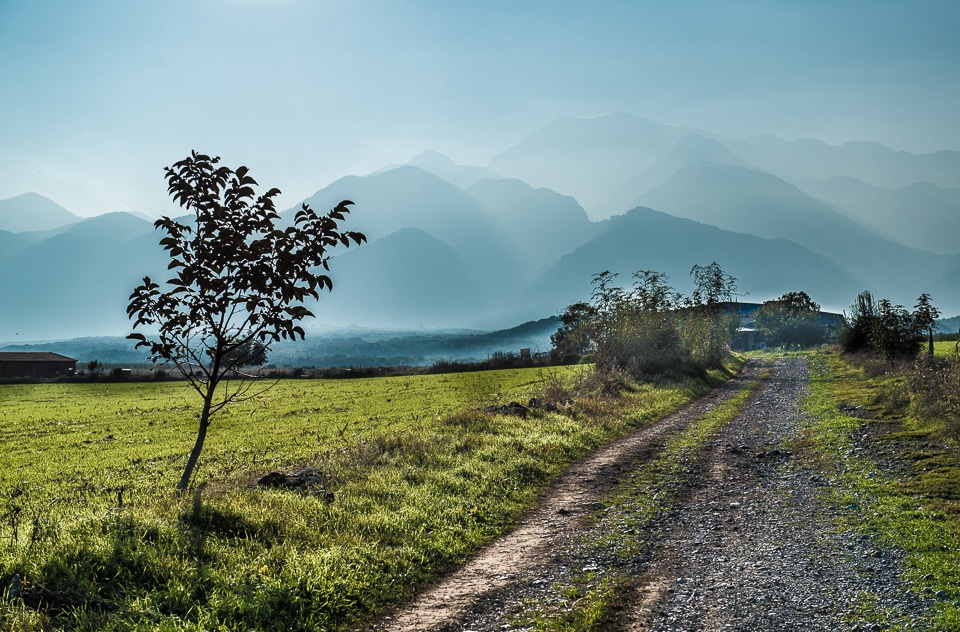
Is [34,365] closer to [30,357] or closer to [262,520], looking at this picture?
[30,357]

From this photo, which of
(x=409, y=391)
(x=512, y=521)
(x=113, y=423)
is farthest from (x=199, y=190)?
(x=409, y=391)

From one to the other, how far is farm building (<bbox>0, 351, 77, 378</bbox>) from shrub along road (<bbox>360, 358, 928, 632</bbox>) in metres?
106

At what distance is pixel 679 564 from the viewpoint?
8.51 m

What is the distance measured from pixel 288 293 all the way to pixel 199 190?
2.47 metres

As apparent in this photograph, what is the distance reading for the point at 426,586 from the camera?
320 inches

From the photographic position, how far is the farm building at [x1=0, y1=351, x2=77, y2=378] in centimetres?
9319

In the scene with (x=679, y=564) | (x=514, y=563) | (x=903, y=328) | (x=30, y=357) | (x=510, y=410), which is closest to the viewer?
(x=679, y=564)

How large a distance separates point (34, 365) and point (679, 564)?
378 feet

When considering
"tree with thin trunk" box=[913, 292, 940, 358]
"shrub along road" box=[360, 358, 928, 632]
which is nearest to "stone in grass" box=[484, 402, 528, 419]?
"shrub along road" box=[360, 358, 928, 632]

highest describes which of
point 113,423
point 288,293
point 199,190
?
point 199,190

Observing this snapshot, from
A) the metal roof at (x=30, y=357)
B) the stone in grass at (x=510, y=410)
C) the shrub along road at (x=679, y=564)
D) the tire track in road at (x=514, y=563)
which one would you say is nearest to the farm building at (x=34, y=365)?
the metal roof at (x=30, y=357)

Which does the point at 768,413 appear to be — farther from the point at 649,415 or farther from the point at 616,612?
the point at 616,612

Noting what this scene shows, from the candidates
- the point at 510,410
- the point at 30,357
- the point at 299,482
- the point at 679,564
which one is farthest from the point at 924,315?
the point at 30,357

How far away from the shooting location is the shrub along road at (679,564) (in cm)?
686
